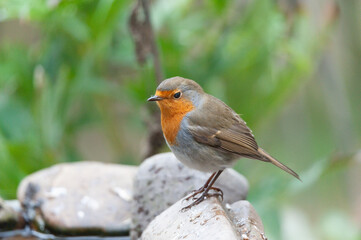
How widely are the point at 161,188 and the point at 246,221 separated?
0.73m

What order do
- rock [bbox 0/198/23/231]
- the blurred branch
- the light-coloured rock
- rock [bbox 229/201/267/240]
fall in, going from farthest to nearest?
the blurred branch, rock [bbox 0/198/23/231], rock [bbox 229/201/267/240], the light-coloured rock

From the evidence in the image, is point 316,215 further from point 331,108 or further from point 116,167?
point 116,167

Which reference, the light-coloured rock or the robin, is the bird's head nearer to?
the robin

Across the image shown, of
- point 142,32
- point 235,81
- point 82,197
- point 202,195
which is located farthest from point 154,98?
point 235,81

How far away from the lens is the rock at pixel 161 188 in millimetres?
3107

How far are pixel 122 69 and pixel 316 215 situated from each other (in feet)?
7.87

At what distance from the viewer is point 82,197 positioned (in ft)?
11.3

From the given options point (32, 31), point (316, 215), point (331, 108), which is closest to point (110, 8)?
point (331, 108)

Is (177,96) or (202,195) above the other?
(177,96)

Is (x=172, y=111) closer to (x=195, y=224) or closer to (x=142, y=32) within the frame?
(x=195, y=224)

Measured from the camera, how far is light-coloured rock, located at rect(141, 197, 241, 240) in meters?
2.16

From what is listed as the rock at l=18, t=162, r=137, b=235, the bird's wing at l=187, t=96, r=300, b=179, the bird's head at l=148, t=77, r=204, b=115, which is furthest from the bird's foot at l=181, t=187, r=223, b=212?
the rock at l=18, t=162, r=137, b=235

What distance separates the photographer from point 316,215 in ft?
16.5

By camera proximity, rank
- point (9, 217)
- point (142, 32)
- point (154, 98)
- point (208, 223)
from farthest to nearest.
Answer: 1. point (142, 32)
2. point (9, 217)
3. point (154, 98)
4. point (208, 223)
